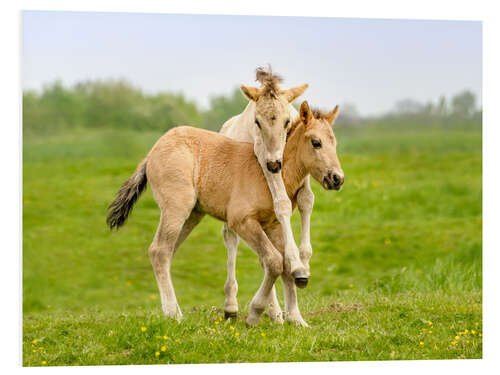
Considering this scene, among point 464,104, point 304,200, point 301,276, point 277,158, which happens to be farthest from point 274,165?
point 464,104

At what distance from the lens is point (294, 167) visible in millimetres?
5434

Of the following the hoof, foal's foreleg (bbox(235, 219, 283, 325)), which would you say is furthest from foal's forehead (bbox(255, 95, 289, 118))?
→ the hoof

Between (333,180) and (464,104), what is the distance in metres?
6.46

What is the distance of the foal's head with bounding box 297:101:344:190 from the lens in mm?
5159

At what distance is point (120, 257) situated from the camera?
10.9 m

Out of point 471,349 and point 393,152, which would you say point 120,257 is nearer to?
point 393,152

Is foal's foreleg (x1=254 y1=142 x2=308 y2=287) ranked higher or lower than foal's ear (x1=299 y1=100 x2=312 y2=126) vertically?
lower

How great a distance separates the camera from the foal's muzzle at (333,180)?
5102 mm

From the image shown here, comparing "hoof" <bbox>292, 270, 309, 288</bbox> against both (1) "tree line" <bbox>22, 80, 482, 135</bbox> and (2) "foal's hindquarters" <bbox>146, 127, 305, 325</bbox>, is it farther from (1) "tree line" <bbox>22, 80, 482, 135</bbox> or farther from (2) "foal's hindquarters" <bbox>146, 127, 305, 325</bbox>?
(1) "tree line" <bbox>22, 80, 482, 135</bbox>

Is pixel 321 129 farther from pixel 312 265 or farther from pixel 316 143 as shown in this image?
pixel 312 265

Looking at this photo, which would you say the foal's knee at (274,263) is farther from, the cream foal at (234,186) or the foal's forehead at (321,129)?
the foal's forehead at (321,129)

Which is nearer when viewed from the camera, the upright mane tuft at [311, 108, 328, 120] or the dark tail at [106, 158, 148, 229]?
the upright mane tuft at [311, 108, 328, 120]

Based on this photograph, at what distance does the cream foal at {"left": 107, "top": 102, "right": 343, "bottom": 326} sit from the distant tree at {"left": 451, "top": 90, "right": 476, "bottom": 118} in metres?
5.85
